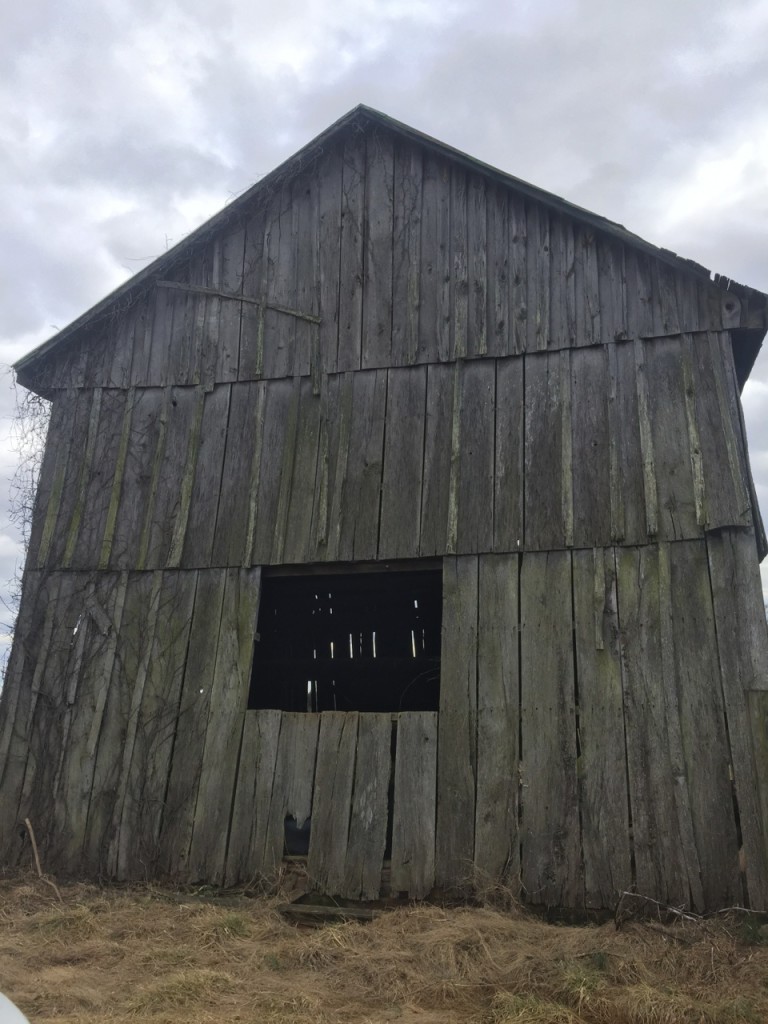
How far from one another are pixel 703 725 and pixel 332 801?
322 cm

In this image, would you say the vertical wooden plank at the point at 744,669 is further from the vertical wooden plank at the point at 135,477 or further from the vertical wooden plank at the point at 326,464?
the vertical wooden plank at the point at 135,477

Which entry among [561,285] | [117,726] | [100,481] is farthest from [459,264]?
[117,726]

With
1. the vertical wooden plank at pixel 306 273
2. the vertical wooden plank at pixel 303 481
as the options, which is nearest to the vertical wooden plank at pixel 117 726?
the vertical wooden plank at pixel 303 481

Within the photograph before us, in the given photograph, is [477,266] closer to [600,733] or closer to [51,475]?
[600,733]

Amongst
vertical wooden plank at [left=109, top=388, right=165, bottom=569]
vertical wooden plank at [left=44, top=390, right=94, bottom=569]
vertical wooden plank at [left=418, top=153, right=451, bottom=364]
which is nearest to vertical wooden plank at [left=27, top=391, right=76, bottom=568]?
vertical wooden plank at [left=44, top=390, right=94, bottom=569]

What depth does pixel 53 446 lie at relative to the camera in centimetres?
1027

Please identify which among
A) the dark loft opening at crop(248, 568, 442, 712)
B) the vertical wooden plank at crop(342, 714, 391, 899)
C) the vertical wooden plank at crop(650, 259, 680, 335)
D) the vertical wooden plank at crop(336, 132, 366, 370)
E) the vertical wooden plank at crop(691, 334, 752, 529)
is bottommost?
the vertical wooden plank at crop(342, 714, 391, 899)

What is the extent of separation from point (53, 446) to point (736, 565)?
24.5 feet

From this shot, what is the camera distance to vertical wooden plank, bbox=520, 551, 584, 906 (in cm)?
703

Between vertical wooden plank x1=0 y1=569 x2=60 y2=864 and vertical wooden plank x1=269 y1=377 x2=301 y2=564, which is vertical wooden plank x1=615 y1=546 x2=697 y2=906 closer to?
vertical wooden plank x1=269 y1=377 x2=301 y2=564

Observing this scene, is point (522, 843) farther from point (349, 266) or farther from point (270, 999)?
point (349, 266)

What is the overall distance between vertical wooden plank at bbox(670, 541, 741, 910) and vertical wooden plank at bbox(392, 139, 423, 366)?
344cm

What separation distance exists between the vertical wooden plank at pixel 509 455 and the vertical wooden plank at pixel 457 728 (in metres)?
0.41

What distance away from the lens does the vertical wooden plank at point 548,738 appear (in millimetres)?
7027
